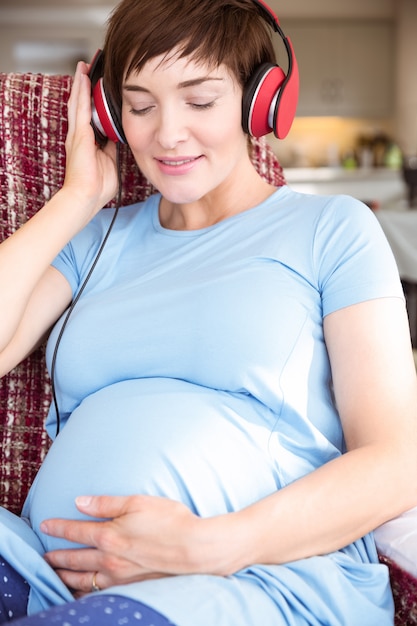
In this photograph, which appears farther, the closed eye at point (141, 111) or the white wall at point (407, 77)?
the white wall at point (407, 77)

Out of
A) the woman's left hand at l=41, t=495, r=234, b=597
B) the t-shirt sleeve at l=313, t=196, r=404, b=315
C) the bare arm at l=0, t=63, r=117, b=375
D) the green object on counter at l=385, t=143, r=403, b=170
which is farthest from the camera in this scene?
the green object on counter at l=385, t=143, r=403, b=170

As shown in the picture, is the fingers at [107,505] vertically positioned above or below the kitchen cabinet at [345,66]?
below

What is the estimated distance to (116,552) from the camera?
2.85 ft

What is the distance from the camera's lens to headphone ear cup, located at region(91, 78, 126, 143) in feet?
3.93

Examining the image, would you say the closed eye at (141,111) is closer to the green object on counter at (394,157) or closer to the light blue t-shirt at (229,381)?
the light blue t-shirt at (229,381)

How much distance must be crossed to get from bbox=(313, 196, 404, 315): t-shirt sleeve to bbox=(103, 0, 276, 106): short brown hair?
0.24m

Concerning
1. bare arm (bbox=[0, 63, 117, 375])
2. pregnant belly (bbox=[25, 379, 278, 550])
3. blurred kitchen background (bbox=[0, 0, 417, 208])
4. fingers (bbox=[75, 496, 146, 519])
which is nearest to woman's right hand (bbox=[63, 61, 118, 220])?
bare arm (bbox=[0, 63, 117, 375])

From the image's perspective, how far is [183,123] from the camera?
3.57 feet

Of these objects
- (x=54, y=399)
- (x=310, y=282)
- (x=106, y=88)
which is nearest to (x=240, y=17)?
(x=106, y=88)

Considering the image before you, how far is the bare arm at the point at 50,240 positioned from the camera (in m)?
1.11

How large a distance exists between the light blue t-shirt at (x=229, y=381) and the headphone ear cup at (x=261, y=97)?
0.37ft

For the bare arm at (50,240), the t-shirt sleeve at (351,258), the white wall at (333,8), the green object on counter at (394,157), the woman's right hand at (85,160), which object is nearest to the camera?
the t-shirt sleeve at (351,258)

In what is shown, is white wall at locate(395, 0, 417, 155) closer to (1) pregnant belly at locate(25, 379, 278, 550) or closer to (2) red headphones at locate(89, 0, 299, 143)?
(2) red headphones at locate(89, 0, 299, 143)

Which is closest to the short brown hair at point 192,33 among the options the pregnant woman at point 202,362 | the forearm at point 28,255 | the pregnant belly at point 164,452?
the pregnant woman at point 202,362
